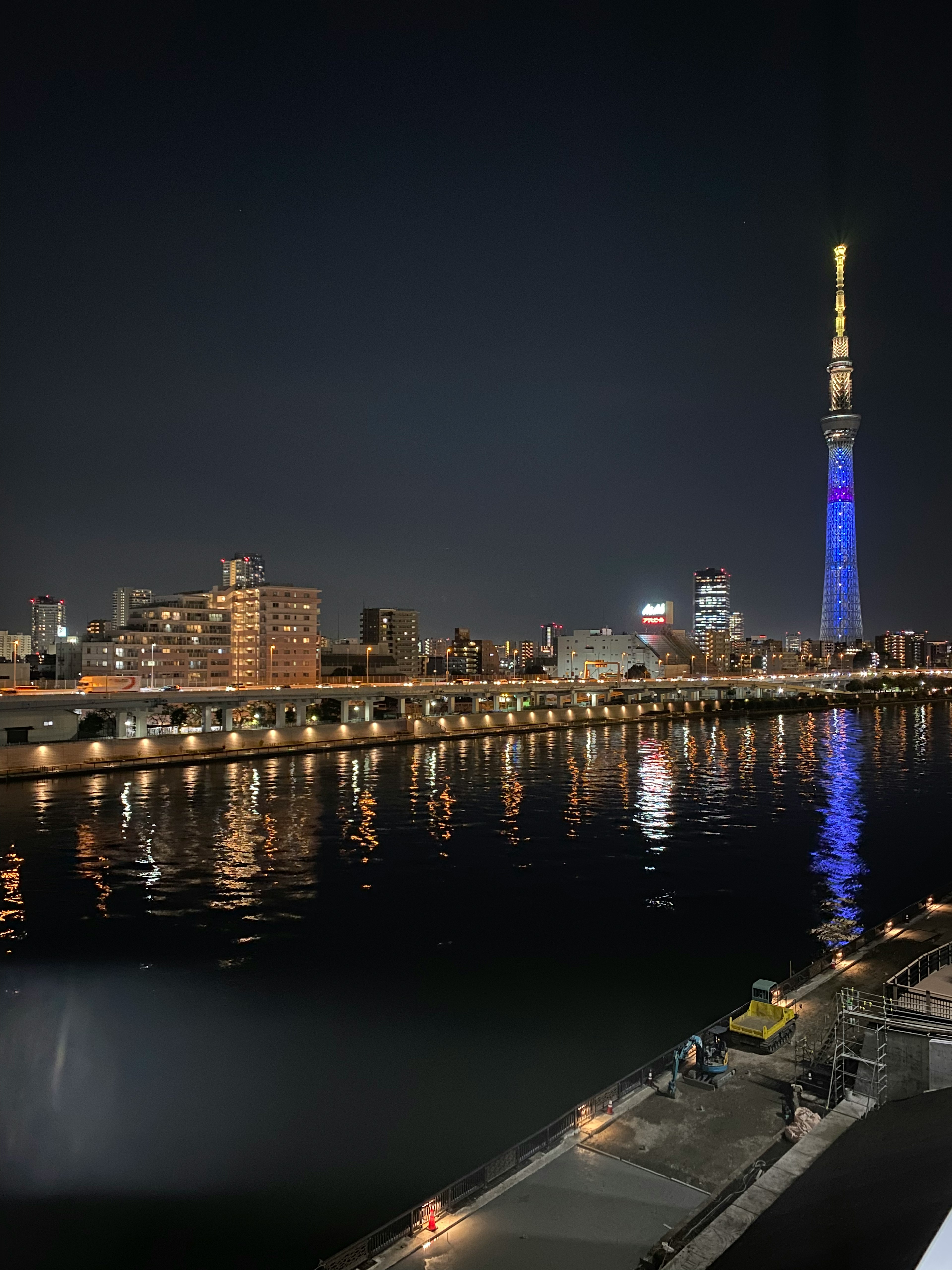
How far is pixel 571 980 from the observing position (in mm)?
19969

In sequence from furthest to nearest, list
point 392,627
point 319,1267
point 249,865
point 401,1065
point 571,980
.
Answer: point 392,627 → point 249,865 → point 571,980 → point 401,1065 → point 319,1267

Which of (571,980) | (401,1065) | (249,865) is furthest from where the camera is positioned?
(249,865)

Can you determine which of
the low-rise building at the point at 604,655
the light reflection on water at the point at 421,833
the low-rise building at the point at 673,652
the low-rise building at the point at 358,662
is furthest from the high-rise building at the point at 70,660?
the low-rise building at the point at 673,652

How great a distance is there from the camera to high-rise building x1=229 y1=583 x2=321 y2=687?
107875 mm

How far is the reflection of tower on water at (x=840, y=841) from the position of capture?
25.0m

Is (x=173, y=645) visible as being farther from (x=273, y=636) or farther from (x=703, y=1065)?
(x=703, y=1065)

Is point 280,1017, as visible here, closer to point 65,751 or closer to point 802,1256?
point 802,1256

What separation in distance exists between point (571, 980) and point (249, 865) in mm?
14799

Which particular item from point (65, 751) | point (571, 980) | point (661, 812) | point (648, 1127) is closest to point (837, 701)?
point (661, 812)

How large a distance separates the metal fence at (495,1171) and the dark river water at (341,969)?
2124 mm

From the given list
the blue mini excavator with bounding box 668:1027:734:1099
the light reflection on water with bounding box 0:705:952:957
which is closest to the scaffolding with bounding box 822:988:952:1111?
the blue mini excavator with bounding box 668:1027:734:1099

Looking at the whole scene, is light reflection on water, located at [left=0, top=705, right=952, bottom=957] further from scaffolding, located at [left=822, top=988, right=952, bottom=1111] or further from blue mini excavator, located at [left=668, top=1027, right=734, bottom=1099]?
blue mini excavator, located at [left=668, top=1027, right=734, bottom=1099]

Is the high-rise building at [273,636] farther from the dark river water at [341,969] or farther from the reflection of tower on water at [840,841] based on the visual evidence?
the reflection of tower on water at [840,841]

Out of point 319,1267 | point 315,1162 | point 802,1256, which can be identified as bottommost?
point 315,1162
